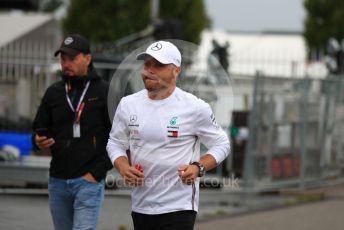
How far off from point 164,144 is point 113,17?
120 ft

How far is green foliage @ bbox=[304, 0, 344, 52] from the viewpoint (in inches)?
1700

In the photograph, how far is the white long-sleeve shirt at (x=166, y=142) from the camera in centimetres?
535

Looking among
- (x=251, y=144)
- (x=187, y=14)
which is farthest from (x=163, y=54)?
(x=187, y=14)

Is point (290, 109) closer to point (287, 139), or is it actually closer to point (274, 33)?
point (287, 139)

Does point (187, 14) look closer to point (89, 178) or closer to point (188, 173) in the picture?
point (89, 178)

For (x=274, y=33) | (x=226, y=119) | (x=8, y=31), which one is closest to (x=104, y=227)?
(x=226, y=119)

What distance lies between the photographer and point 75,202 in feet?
20.6

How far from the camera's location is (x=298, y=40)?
4709 centimetres

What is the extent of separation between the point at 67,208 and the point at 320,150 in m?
9.68

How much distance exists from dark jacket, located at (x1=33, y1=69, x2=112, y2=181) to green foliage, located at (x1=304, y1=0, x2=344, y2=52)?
36882mm

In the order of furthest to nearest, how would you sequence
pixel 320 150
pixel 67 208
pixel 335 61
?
pixel 335 61 < pixel 320 150 < pixel 67 208

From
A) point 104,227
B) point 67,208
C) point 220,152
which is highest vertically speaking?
point 220,152

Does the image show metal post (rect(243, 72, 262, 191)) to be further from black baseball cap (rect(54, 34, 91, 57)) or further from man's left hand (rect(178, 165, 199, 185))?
man's left hand (rect(178, 165, 199, 185))

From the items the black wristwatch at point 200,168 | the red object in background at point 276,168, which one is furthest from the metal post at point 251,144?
the black wristwatch at point 200,168
